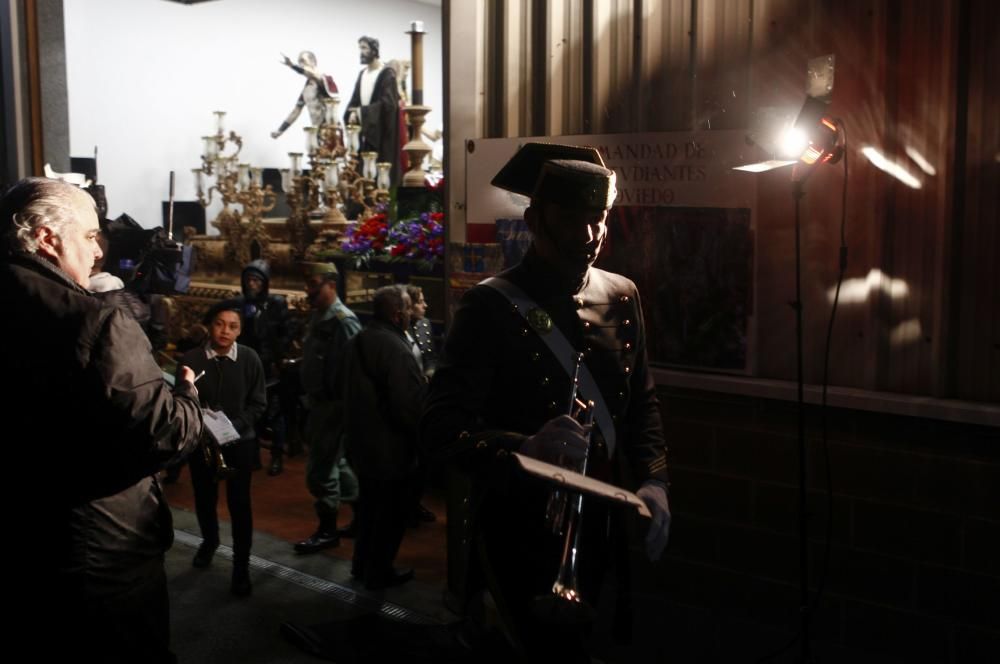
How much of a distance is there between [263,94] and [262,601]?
1151 centimetres

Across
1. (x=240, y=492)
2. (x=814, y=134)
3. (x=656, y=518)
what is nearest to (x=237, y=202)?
(x=240, y=492)

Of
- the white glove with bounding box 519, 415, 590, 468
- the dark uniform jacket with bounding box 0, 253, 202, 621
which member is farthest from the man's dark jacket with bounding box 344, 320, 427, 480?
the white glove with bounding box 519, 415, 590, 468

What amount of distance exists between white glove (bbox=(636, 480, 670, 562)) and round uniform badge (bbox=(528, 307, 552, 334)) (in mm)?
534

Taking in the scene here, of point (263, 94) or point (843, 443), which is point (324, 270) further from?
point (263, 94)

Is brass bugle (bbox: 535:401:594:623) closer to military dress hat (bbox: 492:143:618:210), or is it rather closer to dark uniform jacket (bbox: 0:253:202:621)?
military dress hat (bbox: 492:143:618:210)

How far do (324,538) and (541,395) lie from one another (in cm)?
372

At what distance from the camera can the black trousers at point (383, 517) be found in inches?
223

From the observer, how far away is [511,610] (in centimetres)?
303

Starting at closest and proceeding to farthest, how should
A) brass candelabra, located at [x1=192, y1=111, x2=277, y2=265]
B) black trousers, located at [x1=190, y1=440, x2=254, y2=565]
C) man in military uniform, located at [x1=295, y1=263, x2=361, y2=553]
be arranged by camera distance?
1. black trousers, located at [x1=190, y1=440, x2=254, y2=565]
2. man in military uniform, located at [x1=295, y1=263, x2=361, y2=553]
3. brass candelabra, located at [x1=192, y1=111, x2=277, y2=265]

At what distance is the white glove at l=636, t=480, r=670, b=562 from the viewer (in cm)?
300

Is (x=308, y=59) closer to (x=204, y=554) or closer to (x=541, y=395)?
(x=204, y=554)

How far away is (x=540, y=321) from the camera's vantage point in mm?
3117

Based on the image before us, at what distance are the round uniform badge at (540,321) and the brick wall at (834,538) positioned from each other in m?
1.68

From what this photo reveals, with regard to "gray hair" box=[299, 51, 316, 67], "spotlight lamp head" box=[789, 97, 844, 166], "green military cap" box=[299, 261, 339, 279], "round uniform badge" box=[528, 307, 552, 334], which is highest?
"gray hair" box=[299, 51, 316, 67]
